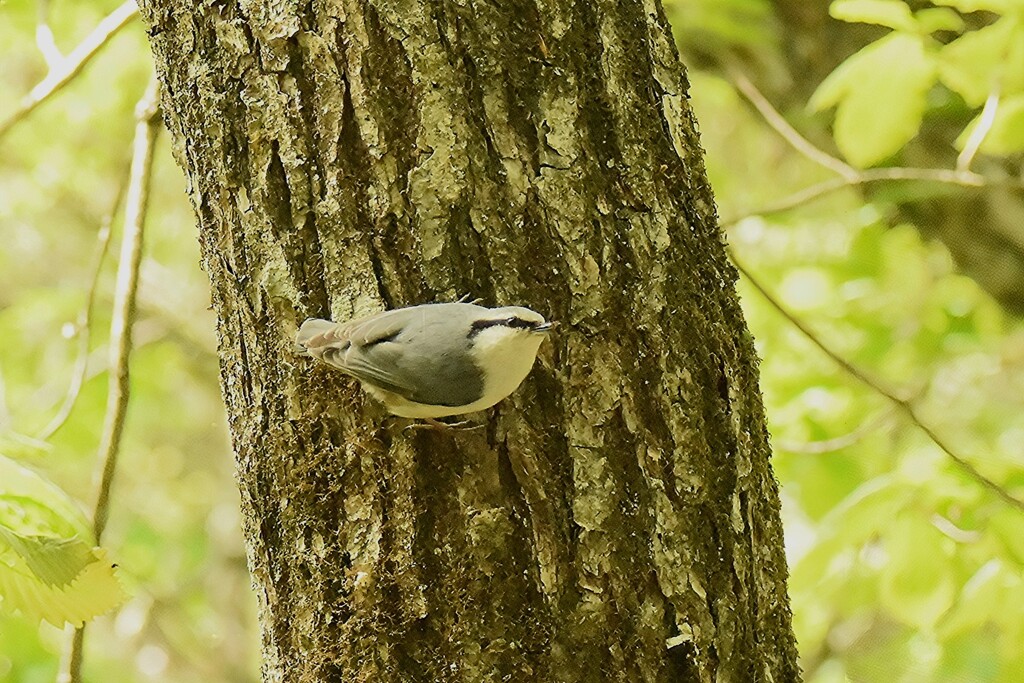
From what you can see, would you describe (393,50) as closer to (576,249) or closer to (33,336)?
(576,249)

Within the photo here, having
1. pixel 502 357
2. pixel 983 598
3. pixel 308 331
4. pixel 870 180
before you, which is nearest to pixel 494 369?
pixel 502 357

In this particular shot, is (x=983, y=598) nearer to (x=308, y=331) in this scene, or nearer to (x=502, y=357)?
(x=502, y=357)

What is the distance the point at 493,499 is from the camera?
1.28 metres

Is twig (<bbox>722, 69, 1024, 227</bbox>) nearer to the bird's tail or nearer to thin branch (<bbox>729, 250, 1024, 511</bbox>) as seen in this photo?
thin branch (<bbox>729, 250, 1024, 511</bbox>)

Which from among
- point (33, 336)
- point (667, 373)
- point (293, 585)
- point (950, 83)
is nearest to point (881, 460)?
point (950, 83)

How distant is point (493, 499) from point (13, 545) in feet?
1.92

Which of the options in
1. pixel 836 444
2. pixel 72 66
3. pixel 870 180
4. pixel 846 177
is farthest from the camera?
pixel 836 444

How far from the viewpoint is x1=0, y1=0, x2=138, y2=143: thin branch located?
2088 millimetres

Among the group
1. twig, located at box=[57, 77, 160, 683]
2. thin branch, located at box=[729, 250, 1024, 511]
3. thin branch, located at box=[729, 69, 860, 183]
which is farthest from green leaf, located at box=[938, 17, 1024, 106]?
twig, located at box=[57, 77, 160, 683]

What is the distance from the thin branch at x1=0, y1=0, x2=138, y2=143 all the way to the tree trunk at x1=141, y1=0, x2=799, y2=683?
87cm

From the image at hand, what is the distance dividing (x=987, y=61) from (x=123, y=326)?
1.87 m

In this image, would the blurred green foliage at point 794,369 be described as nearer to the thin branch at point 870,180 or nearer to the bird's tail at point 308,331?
the thin branch at point 870,180

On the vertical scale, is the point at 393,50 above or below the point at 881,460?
below

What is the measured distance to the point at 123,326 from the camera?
6.31ft
